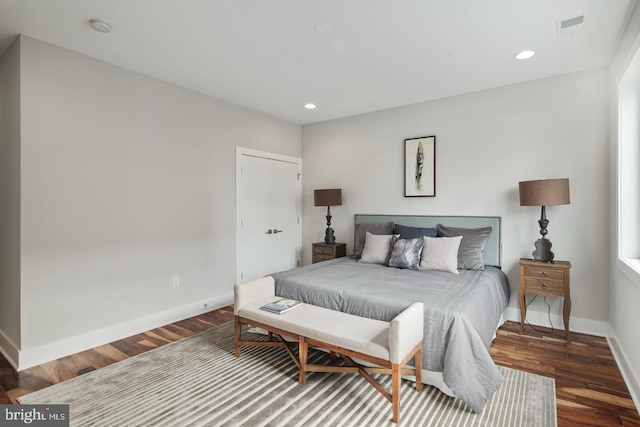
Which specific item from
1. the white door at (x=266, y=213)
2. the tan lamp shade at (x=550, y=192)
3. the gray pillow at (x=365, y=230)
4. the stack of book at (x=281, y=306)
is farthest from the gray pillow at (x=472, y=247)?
the white door at (x=266, y=213)

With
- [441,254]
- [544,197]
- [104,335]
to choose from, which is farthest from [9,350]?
[544,197]

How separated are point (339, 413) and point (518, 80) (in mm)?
3579

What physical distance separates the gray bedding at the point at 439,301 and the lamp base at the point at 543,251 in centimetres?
39

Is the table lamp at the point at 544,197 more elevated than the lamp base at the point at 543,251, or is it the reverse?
the table lamp at the point at 544,197

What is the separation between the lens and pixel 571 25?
93.9 inches

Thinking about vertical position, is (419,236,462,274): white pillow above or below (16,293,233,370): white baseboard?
above

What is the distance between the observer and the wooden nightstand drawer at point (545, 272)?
9.84 ft

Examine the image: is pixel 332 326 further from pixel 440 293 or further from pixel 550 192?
pixel 550 192

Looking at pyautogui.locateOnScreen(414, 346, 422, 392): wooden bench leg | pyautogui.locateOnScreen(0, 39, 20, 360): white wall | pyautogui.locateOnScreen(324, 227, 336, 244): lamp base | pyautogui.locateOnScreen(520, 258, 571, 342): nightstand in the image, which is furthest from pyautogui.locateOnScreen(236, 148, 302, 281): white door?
pyautogui.locateOnScreen(520, 258, 571, 342): nightstand

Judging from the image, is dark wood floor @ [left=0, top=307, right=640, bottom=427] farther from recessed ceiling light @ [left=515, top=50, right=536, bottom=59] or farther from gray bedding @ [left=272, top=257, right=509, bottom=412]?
recessed ceiling light @ [left=515, top=50, right=536, bottom=59]

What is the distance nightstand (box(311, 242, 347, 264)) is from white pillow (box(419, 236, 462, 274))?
4.71ft

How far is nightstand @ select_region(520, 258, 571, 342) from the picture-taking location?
298cm

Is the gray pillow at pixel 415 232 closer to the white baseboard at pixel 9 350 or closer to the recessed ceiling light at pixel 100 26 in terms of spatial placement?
the recessed ceiling light at pixel 100 26

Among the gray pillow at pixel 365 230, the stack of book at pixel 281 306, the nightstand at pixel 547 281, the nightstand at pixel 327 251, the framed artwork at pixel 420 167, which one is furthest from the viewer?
the nightstand at pixel 327 251
